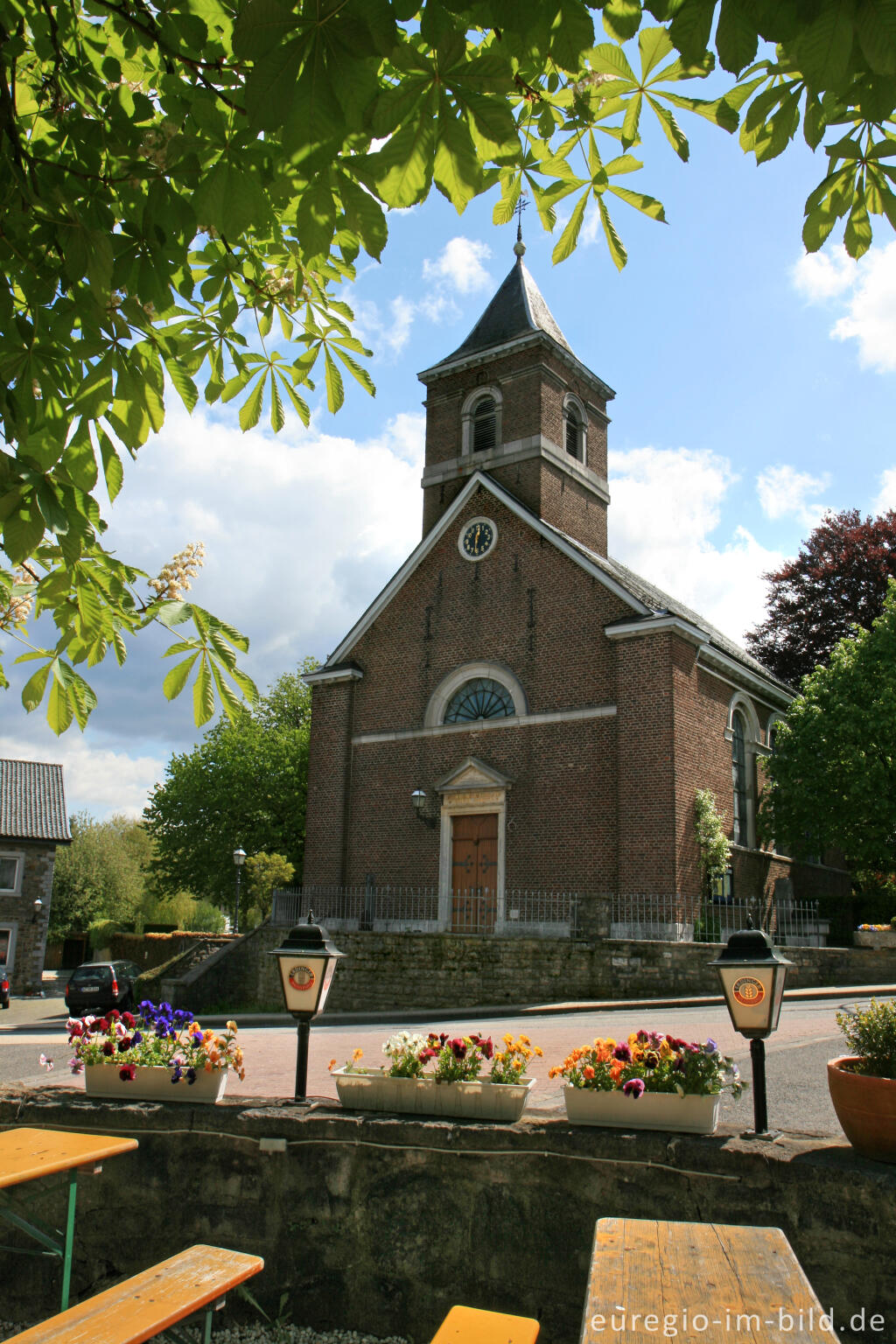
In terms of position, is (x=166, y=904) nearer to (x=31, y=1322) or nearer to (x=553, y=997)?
(x=553, y=997)

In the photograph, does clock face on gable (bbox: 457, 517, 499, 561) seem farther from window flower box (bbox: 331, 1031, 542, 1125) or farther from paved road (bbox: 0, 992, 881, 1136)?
window flower box (bbox: 331, 1031, 542, 1125)

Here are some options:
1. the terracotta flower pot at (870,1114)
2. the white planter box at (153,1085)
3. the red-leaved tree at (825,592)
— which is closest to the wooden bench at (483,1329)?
the terracotta flower pot at (870,1114)

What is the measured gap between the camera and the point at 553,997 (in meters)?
16.5

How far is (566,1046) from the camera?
10.6 meters

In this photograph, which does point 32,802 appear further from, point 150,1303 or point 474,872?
point 150,1303

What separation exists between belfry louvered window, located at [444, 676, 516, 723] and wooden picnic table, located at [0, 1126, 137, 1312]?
17592 mm

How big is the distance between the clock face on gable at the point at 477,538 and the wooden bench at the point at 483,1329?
812 inches

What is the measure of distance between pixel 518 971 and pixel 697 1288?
14.7 m

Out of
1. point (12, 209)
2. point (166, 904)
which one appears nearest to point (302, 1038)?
point (12, 209)

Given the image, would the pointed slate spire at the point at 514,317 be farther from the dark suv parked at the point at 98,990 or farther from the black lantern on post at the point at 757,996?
the black lantern on post at the point at 757,996

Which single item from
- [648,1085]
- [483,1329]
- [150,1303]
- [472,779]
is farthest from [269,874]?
[483,1329]

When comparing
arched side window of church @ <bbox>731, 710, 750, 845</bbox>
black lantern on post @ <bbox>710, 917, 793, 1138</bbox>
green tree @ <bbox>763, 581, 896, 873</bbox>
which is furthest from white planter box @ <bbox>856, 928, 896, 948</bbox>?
black lantern on post @ <bbox>710, 917, 793, 1138</bbox>

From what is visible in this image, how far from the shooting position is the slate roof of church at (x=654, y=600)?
70.2 feet

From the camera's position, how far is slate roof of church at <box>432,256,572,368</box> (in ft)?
84.8
